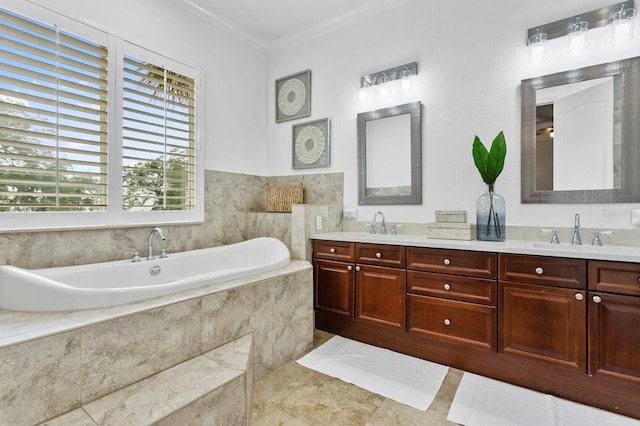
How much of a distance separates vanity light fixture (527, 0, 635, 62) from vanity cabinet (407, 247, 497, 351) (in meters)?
1.53

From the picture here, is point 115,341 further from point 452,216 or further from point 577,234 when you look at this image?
point 577,234

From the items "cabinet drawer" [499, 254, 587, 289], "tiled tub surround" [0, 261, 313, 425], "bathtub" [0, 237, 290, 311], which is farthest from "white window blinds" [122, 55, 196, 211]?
"cabinet drawer" [499, 254, 587, 289]

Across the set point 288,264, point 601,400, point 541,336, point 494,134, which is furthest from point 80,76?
point 601,400

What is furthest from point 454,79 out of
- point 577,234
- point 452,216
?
point 577,234

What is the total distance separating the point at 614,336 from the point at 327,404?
1568mm

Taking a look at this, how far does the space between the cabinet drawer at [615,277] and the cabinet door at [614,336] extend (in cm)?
4

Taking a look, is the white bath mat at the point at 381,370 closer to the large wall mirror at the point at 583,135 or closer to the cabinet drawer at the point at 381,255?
the cabinet drawer at the point at 381,255

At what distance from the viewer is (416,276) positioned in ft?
7.43

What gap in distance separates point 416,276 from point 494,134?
48.8 inches

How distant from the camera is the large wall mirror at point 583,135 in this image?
1963 mm

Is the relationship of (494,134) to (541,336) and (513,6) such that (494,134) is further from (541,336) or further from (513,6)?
(541,336)

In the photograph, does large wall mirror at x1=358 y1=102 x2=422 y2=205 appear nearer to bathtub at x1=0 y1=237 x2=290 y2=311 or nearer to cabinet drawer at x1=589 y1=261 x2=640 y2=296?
bathtub at x1=0 y1=237 x2=290 y2=311

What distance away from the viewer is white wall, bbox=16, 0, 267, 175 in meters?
2.35

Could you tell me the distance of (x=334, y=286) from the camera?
2.69 meters
